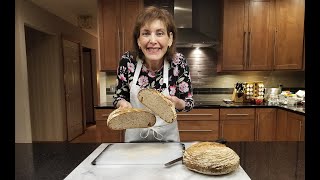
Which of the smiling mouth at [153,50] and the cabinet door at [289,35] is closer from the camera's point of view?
the smiling mouth at [153,50]

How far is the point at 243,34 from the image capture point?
2646 mm

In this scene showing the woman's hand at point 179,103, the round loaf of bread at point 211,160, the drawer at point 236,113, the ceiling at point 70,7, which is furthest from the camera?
the ceiling at point 70,7

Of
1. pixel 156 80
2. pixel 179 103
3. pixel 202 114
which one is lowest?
pixel 202 114

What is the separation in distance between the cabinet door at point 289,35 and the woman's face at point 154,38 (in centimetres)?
219

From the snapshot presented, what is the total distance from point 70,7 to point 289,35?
2.96 m

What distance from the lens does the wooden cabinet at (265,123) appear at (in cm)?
244

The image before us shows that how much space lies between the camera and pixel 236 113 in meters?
2.44

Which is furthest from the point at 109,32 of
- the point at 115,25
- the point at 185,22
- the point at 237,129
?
the point at 237,129

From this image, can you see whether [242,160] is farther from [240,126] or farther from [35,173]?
[240,126]

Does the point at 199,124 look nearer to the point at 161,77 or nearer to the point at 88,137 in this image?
the point at 161,77

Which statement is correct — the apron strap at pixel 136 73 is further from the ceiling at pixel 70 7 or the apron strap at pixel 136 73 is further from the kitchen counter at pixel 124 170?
the ceiling at pixel 70 7

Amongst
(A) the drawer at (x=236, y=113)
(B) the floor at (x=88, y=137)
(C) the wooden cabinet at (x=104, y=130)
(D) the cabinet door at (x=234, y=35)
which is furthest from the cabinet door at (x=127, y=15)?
(B) the floor at (x=88, y=137)

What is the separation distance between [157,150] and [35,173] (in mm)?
436

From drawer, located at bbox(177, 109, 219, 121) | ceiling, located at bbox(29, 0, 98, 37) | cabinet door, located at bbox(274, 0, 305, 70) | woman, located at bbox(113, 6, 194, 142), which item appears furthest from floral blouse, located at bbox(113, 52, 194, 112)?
ceiling, located at bbox(29, 0, 98, 37)
